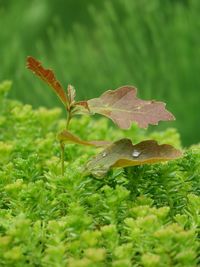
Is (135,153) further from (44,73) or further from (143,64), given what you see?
(143,64)

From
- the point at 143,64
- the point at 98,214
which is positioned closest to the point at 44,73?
the point at 98,214

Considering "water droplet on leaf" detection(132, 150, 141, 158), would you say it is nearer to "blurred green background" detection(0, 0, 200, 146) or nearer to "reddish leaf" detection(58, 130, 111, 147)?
"reddish leaf" detection(58, 130, 111, 147)

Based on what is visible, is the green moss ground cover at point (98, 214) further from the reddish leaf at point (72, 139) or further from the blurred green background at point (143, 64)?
the blurred green background at point (143, 64)

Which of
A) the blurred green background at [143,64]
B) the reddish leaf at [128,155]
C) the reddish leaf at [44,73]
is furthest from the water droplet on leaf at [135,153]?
the blurred green background at [143,64]

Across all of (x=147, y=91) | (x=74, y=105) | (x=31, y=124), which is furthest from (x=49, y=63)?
(x=74, y=105)

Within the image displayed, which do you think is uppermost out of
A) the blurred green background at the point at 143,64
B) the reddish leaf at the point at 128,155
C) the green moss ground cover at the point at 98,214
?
the blurred green background at the point at 143,64

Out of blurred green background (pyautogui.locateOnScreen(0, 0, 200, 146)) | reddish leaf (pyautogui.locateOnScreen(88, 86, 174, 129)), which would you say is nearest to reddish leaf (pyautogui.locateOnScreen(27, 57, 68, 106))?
reddish leaf (pyautogui.locateOnScreen(88, 86, 174, 129))

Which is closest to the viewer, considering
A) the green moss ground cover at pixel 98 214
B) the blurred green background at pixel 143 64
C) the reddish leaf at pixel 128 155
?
the green moss ground cover at pixel 98 214
